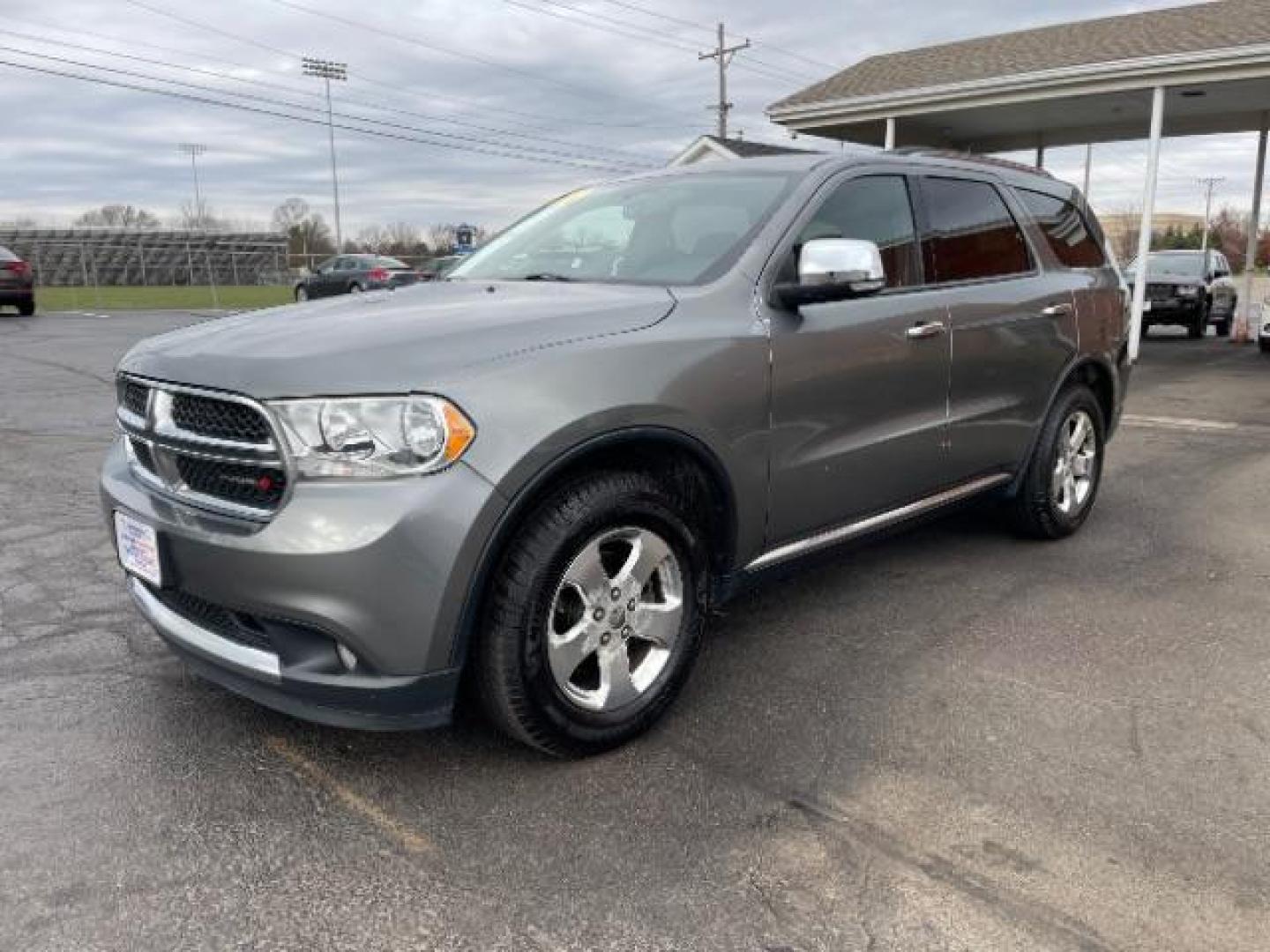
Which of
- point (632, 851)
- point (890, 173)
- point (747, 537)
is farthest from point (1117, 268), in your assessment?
point (632, 851)

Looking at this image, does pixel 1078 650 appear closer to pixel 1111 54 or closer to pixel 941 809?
pixel 941 809

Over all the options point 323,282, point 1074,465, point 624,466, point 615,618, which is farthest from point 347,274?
point 615,618

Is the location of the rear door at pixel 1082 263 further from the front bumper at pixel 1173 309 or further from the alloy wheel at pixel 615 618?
the front bumper at pixel 1173 309

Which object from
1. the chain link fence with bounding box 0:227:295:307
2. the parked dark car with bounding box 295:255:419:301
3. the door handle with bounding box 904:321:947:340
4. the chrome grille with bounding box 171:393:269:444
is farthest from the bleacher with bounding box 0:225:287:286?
A: the chrome grille with bounding box 171:393:269:444

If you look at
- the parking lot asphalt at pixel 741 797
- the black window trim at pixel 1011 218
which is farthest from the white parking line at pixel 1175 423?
the parking lot asphalt at pixel 741 797

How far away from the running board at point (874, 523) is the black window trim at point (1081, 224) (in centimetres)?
114

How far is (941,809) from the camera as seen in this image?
2.66 m

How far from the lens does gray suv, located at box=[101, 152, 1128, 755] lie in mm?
2447

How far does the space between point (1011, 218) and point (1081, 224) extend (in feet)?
2.80

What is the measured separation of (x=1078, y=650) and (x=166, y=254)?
51.2 m

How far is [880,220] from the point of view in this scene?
3.93m

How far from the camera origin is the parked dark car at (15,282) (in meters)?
22.5

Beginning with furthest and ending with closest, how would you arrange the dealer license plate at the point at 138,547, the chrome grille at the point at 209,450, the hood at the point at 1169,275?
the hood at the point at 1169,275
the dealer license plate at the point at 138,547
the chrome grille at the point at 209,450

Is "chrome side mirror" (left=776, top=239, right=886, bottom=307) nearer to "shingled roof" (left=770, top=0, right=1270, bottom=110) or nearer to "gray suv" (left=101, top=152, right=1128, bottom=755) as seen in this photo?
"gray suv" (left=101, top=152, right=1128, bottom=755)
